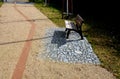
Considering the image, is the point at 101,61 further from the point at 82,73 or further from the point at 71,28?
the point at 71,28

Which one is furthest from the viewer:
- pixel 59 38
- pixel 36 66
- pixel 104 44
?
pixel 59 38

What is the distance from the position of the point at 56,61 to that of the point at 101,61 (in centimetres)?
144

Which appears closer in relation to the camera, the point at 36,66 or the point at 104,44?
the point at 36,66

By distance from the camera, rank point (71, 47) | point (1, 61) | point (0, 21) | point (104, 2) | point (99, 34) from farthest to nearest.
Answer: point (104, 2)
point (0, 21)
point (99, 34)
point (71, 47)
point (1, 61)

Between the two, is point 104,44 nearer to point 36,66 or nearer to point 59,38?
point 59,38

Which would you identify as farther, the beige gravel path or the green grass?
the green grass

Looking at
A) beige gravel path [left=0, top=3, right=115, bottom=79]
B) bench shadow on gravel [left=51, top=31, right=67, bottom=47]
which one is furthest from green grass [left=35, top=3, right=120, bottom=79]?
bench shadow on gravel [left=51, top=31, right=67, bottom=47]

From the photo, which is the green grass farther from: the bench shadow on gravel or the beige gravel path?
the bench shadow on gravel

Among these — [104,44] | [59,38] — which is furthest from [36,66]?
[104,44]

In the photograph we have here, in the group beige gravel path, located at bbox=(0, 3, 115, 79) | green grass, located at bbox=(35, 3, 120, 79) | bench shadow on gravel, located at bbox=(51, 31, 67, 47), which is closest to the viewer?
beige gravel path, located at bbox=(0, 3, 115, 79)

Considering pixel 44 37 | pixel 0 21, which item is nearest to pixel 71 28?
pixel 44 37

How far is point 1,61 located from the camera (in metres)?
7.31

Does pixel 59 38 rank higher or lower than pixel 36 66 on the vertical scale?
lower

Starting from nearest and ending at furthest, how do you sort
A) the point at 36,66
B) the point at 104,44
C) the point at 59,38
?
the point at 36,66
the point at 104,44
the point at 59,38
